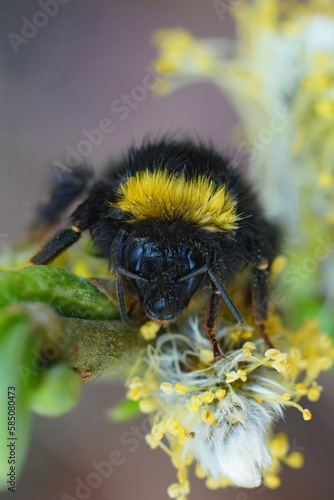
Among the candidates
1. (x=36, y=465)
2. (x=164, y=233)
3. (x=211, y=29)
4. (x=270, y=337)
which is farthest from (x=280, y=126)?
(x=36, y=465)

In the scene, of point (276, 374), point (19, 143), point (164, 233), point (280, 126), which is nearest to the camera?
point (164, 233)

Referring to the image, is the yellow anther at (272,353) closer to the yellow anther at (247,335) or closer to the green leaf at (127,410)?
the yellow anther at (247,335)

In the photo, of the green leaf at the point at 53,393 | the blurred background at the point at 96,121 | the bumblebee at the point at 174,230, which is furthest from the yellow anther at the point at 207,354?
the blurred background at the point at 96,121

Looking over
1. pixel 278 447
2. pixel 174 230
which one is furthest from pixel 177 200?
pixel 278 447

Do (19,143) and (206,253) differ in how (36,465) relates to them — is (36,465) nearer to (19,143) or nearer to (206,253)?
(19,143)

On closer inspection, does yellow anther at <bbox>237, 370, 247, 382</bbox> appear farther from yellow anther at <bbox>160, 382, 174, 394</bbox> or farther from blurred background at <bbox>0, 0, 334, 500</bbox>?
blurred background at <bbox>0, 0, 334, 500</bbox>

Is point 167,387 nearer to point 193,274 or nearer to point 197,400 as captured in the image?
point 197,400
